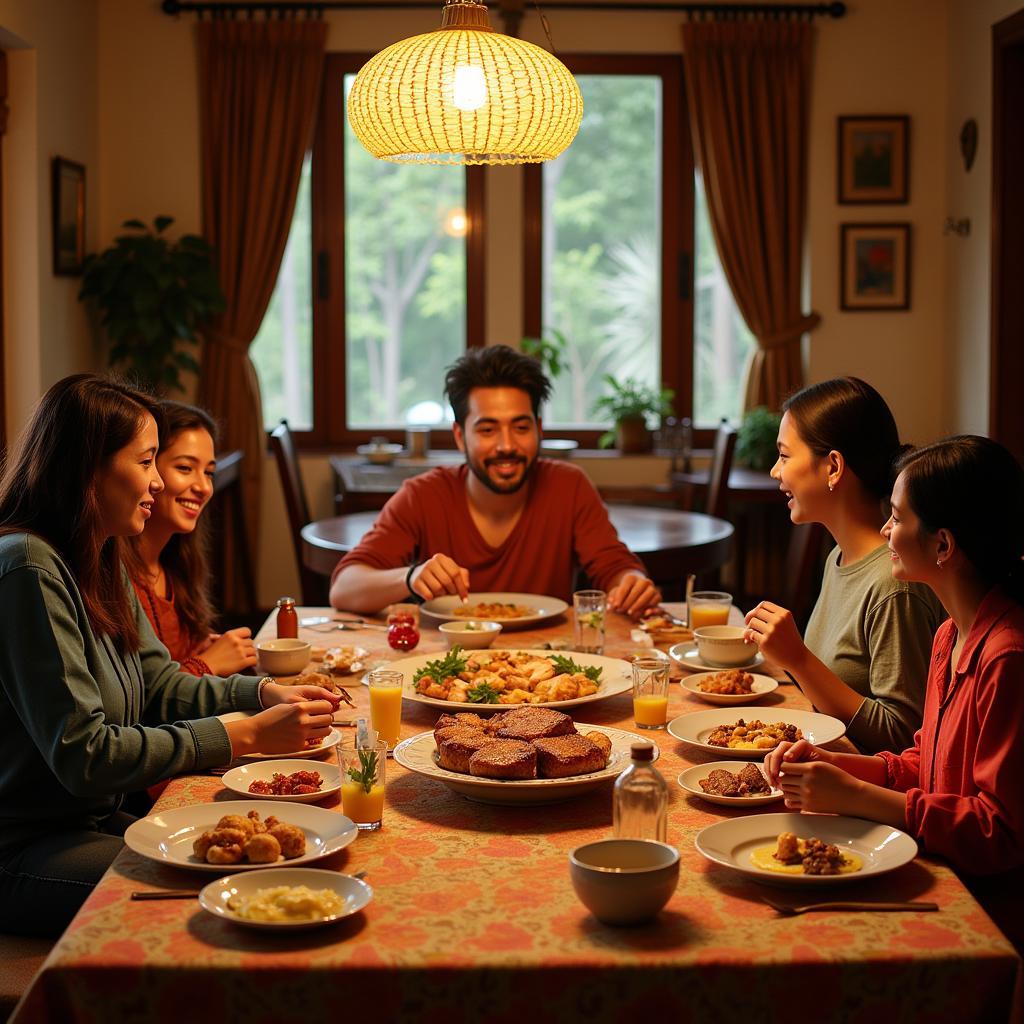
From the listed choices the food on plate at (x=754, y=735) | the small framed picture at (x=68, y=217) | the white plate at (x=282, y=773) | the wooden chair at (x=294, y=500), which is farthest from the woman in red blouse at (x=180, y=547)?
the small framed picture at (x=68, y=217)

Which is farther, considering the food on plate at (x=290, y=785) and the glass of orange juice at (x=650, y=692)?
the glass of orange juice at (x=650, y=692)

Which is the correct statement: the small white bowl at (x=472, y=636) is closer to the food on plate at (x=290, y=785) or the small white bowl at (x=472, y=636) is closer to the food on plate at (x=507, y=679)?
the food on plate at (x=507, y=679)

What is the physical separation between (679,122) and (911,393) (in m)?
1.66

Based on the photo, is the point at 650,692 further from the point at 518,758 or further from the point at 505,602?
the point at 505,602

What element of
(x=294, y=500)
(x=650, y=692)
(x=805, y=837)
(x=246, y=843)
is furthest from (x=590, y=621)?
(x=294, y=500)

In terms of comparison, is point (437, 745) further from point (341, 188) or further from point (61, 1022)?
point (341, 188)

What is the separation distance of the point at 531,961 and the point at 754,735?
0.73m

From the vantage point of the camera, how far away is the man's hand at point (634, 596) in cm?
284

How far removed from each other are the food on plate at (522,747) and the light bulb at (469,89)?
3.84 ft

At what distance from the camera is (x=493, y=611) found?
9.24ft

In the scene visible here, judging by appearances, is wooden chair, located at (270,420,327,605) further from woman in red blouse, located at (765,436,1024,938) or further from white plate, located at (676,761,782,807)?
woman in red blouse, located at (765,436,1024,938)

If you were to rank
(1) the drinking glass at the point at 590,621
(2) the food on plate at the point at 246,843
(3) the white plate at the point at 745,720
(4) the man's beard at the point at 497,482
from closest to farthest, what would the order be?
(2) the food on plate at the point at 246,843 → (3) the white plate at the point at 745,720 → (1) the drinking glass at the point at 590,621 → (4) the man's beard at the point at 497,482

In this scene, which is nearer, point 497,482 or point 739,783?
point 739,783

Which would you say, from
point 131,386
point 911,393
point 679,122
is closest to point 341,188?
point 679,122
